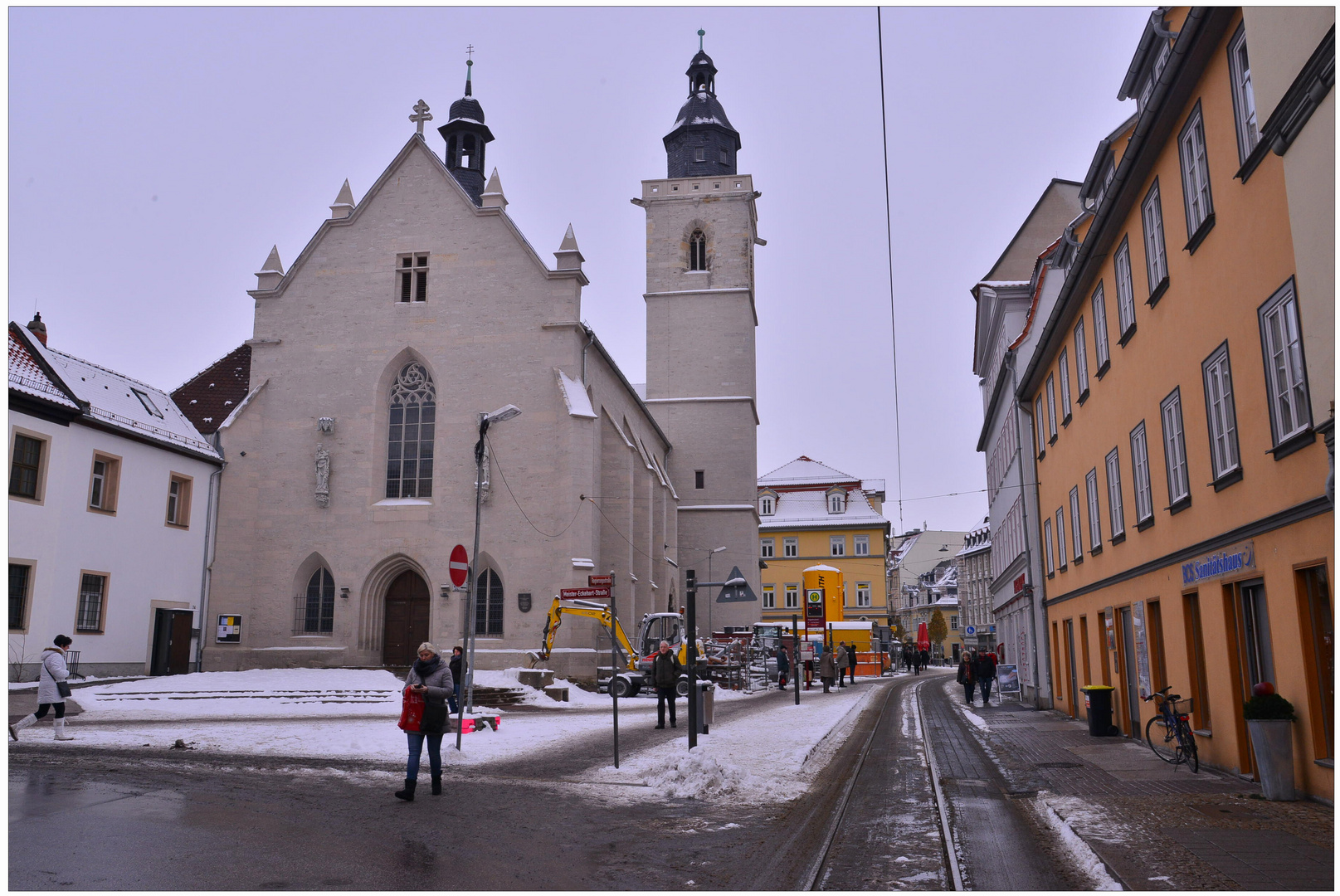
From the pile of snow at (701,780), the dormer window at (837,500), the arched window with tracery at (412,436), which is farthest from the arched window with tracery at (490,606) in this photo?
the dormer window at (837,500)

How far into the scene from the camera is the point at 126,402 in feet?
95.9

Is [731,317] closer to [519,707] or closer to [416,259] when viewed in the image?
[416,259]

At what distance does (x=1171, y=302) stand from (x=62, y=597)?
80.2 ft

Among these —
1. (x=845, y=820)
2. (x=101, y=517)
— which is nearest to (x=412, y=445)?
(x=101, y=517)

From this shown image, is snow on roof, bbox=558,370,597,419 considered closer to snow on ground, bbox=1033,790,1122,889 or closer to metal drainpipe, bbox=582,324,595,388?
metal drainpipe, bbox=582,324,595,388

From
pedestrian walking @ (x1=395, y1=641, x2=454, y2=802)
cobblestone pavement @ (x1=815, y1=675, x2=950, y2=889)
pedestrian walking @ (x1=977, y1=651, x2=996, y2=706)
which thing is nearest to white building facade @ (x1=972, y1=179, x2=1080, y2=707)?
pedestrian walking @ (x1=977, y1=651, x2=996, y2=706)

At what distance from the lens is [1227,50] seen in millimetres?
11094

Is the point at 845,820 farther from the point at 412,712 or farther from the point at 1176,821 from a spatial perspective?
the point at 412,712

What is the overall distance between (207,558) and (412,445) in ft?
22.4

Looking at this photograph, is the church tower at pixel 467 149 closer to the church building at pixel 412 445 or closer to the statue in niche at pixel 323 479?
the church building at pixel 412 445

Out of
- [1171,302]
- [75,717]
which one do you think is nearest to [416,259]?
[75,717]

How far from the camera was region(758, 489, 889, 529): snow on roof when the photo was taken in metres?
76.4

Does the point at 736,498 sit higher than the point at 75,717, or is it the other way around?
the point at 736,498

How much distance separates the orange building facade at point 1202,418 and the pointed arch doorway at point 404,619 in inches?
773
